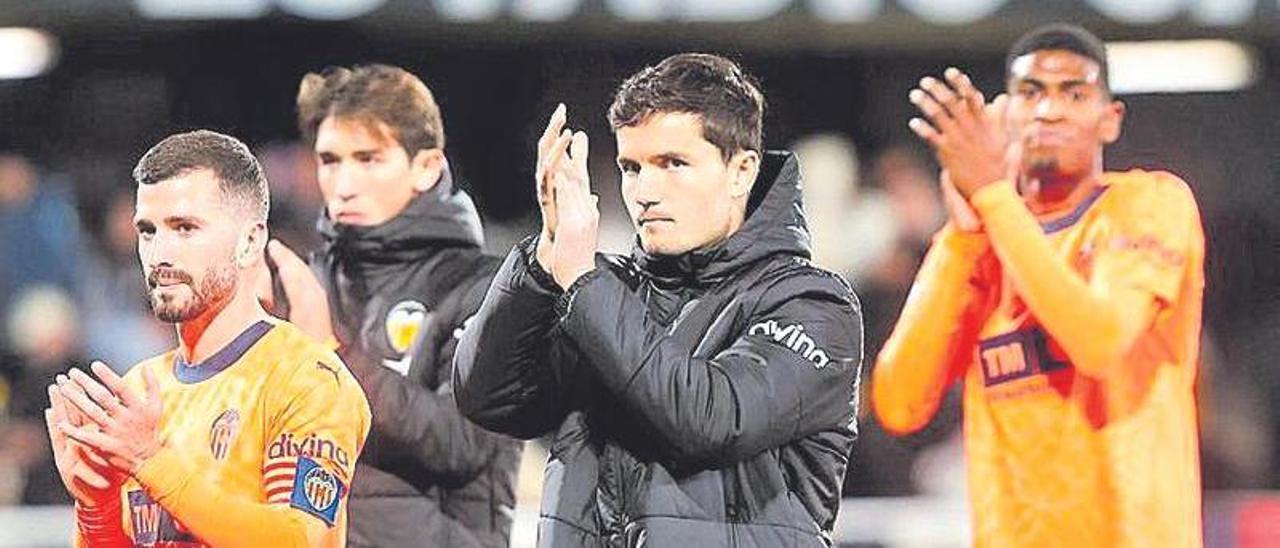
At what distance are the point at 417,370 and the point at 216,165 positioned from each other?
899 mm

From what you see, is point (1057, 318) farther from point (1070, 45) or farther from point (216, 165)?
point (216, 165)

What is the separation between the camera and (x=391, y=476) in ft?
14.4

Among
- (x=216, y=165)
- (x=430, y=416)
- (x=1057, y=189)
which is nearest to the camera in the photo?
(x=216, y=165)

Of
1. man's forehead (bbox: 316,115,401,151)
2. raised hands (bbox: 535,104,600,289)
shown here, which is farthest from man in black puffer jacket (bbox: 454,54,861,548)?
man's forehead (bbox: 316,115,401,151)

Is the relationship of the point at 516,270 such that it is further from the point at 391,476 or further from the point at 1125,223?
the point at 1125,223

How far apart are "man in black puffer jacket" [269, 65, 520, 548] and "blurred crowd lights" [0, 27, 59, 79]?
3.97 metres

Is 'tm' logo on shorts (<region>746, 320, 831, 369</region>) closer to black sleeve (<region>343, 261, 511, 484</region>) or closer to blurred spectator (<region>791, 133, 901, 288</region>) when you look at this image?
black sleeve (<region>343, 261, 511, 484</region>)

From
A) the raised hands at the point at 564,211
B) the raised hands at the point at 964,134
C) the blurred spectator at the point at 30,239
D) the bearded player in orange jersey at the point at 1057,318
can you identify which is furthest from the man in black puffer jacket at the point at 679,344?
the blurred spectator at the point at 30,239

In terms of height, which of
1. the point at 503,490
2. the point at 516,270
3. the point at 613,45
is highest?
the point at 613,45

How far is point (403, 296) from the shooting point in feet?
15.0

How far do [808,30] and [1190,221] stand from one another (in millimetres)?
3717

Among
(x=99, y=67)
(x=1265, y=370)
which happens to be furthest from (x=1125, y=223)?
(x=99, y=67)

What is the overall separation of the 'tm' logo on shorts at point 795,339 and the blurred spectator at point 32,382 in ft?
14.6

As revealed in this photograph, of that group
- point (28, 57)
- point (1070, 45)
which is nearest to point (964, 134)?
point (1070, 45)
